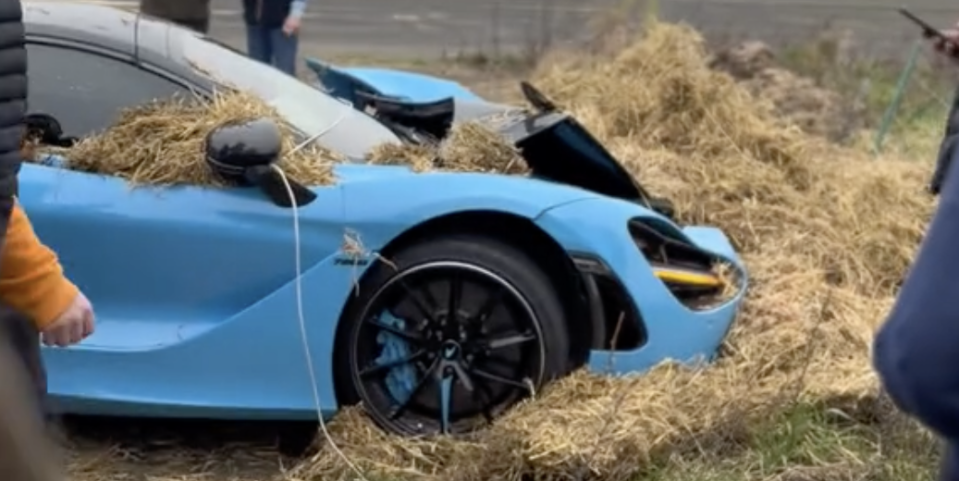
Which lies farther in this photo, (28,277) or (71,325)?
(71,325)

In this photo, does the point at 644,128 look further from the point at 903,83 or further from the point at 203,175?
the point at 203,175

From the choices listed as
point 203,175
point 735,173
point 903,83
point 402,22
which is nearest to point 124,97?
point 203,175

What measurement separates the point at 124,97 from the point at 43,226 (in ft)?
2.06

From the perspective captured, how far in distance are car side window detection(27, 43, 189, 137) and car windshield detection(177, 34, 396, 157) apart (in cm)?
28

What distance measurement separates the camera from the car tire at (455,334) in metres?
5.27

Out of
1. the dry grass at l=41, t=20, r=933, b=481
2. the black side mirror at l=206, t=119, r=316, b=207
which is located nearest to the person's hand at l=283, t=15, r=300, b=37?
the dry grass at l=41, t=20, r=933, b=481

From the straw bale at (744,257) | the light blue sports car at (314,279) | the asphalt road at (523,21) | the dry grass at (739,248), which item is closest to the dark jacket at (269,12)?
the straw bale at (744,257)

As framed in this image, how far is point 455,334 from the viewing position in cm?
534

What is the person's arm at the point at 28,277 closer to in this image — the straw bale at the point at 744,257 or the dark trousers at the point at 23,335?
the dark trousers at the point at 23,335

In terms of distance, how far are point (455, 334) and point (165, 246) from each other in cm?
93

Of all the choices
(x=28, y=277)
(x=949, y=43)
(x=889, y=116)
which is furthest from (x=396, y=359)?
(x=889, y=116)

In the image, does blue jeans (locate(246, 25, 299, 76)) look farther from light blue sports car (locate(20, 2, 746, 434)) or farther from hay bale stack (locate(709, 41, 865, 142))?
light blue sports car (locate(20, 2, 746, 434))

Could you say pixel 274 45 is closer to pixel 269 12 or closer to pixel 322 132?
pixel 269 12

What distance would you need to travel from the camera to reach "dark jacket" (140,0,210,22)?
31.8ft
